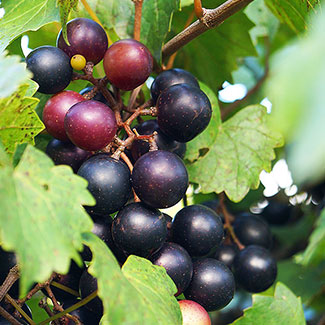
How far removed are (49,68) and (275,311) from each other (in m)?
0.69

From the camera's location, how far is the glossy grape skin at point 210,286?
0.88 metres

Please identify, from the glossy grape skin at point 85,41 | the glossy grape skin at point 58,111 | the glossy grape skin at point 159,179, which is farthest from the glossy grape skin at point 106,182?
the glossy grape skin at point 85,41

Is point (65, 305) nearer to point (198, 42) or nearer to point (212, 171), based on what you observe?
point (212, 171)

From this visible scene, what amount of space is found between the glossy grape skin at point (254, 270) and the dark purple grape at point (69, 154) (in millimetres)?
490

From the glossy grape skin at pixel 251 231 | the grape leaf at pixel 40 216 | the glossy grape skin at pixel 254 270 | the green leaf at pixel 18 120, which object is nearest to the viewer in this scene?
the grape leaf at pixel 40 216

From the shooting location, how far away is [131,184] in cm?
82

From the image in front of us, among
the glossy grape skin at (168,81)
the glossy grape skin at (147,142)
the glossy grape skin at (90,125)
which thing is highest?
the glossy grape skin at (90,125)

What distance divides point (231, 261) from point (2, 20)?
806mm

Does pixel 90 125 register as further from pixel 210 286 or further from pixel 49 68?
pixel 210 286

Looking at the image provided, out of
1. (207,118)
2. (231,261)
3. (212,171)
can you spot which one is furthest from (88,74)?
(231,261)

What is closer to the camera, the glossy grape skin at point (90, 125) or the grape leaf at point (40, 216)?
the grape leaf at point (40, 216)

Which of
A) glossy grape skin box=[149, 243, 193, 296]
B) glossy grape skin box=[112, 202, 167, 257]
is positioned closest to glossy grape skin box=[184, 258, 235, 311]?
glossy grape skin box=[149, 243, 193, 296]

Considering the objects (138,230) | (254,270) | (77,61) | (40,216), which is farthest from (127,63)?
(254,270)

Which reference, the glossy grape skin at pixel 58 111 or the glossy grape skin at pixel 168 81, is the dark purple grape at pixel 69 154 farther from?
the glossy grape skin at pixel 168 81
